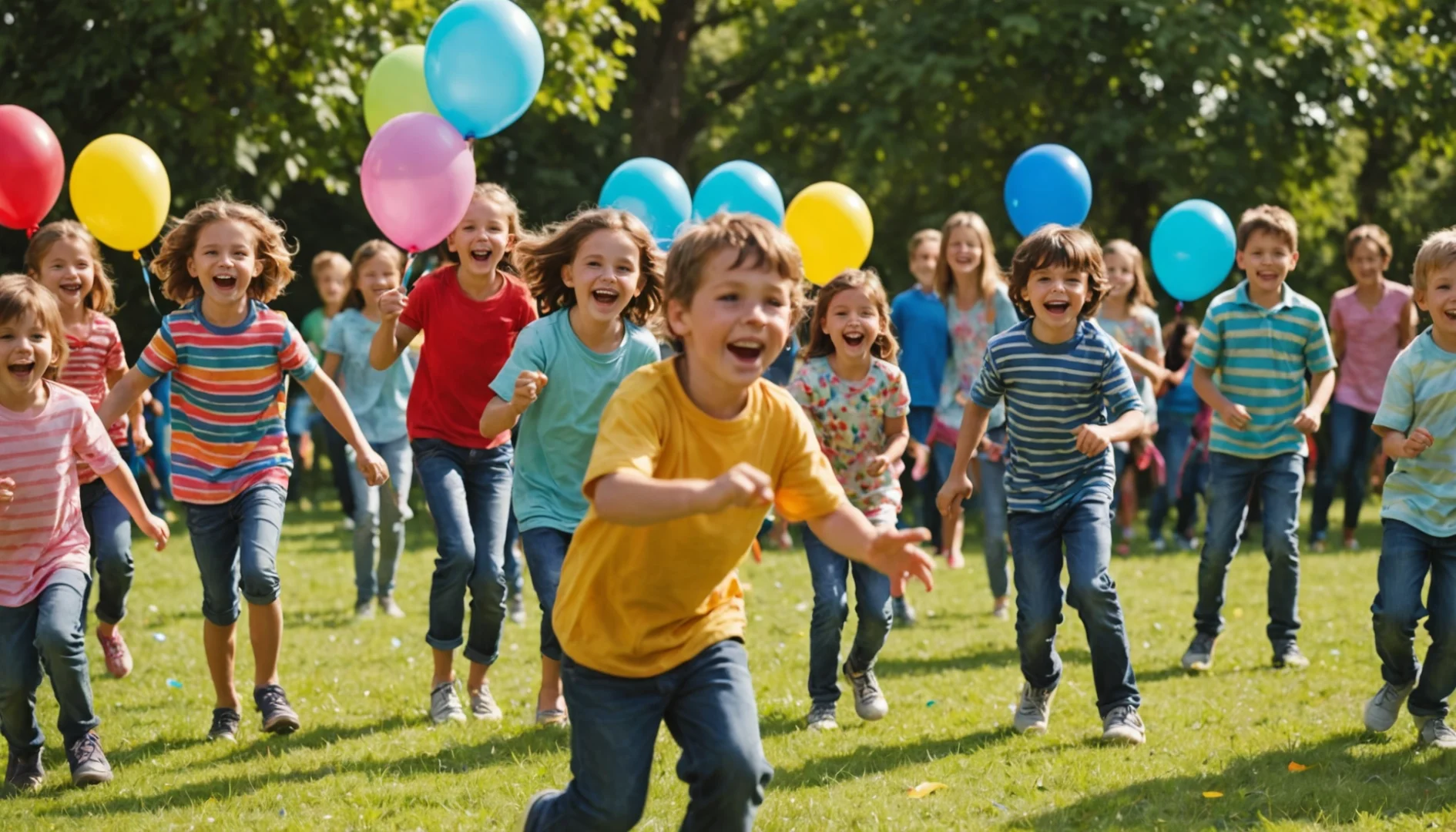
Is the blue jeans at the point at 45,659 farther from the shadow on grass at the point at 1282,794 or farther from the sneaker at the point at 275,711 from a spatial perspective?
the shadow on grass at the point at 1282,794

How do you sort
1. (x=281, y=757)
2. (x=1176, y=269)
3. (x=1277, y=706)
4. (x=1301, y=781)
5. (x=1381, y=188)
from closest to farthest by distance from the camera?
(x=1301, y=781) < (x=281, y=757) < (x=1277, y=706) < (x=1176, y=269) < (x=1381, y=188)

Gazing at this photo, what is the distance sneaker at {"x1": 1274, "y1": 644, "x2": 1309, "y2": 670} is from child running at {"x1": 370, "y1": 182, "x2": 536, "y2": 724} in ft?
14.0

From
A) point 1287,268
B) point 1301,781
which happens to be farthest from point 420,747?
point 1287,268

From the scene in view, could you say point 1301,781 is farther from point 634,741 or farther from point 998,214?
point 998,214

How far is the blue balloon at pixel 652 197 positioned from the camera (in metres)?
8.94

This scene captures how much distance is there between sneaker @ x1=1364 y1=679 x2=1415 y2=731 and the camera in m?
6.22

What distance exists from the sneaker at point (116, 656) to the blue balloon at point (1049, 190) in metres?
6.18

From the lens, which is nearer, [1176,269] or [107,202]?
[107,202]

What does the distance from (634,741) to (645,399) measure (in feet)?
3.12

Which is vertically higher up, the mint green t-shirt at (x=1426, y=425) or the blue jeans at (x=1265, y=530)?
the mint green t-shirt at (x=1426, y=425)

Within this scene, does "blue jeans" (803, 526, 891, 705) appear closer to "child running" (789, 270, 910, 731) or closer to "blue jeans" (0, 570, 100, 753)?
"child running" (789, 270, 910, 731)

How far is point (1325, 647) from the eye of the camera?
868 cm

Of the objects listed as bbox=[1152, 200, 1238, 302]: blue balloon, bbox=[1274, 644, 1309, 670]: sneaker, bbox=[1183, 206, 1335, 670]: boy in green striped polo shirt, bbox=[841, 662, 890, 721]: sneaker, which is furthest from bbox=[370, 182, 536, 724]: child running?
bbox=[1152, 200, 1238, 302]: blue balloon

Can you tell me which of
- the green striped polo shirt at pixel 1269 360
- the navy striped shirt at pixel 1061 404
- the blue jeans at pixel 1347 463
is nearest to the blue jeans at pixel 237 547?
A: the navy striped shirt at pixel 1061 404
